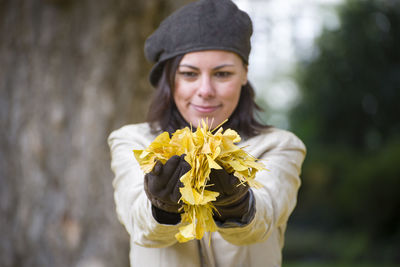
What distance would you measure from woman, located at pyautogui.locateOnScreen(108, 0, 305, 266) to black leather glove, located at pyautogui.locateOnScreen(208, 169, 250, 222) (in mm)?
152

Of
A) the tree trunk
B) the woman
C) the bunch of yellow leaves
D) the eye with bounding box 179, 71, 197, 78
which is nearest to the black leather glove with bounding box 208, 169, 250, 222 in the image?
the bunch of yellow leaves

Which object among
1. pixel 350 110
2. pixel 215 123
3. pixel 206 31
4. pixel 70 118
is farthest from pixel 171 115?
pixel 350 110

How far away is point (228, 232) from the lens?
6.16 ft

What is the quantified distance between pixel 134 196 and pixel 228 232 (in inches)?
18.3

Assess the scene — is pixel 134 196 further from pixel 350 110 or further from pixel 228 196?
pixel 350 110

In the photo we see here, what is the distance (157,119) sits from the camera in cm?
251

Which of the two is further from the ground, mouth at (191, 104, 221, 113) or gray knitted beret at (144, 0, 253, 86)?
gray knitted beret at (144, 0, 253, 86)

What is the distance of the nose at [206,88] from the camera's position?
2.25 meters

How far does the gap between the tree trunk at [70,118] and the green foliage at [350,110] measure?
249 inches

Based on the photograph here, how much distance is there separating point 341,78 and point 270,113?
12.7 meters

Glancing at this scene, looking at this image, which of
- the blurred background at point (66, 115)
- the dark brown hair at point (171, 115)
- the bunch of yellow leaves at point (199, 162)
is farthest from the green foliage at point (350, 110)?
the bunch of yellow leaves at point (199, 162)

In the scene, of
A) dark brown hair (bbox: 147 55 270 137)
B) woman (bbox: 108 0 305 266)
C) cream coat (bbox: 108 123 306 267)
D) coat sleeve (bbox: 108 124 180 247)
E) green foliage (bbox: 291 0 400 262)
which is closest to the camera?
coat sleeve (bbox: 108 124 180 247)

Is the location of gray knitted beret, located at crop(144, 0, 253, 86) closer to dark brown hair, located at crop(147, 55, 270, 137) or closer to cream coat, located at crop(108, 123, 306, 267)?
dark brown hair, located at crop(147, 55, 270, 137)

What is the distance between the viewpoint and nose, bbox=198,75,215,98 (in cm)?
225
